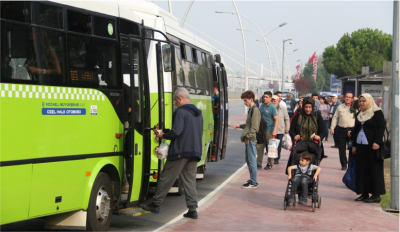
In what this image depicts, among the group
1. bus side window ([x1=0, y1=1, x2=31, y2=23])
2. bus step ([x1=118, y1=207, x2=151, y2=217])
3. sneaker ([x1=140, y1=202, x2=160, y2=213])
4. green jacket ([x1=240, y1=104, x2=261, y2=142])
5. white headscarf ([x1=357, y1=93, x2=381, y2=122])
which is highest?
bus side window ([x1=0, y1=1, x2=31, y2=23])

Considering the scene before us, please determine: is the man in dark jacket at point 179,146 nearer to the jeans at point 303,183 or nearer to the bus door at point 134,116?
the bus door at point 134,116

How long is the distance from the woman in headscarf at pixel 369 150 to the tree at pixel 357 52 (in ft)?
205

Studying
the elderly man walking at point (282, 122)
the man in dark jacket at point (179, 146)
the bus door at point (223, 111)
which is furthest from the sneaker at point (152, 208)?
the elderly man walking at point (282, 122)

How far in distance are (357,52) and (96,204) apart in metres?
69.2

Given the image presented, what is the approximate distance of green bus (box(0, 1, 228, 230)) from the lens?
5445 millimetres

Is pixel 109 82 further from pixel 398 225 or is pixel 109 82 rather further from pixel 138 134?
pixel 398 225

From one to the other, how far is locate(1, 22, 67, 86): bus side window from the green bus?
0.01m

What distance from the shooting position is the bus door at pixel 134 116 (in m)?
7.37

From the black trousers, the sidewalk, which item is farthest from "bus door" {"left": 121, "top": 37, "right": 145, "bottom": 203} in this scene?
the black trousers

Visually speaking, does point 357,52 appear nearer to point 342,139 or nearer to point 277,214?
point 342,139

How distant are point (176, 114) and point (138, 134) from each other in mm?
685

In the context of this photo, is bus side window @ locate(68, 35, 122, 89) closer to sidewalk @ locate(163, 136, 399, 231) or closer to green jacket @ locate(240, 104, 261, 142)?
sidewalk @ locate(163, 136, 399, 231)

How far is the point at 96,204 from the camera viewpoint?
6852mm

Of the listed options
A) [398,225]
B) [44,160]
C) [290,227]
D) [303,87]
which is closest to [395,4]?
[398,225]
